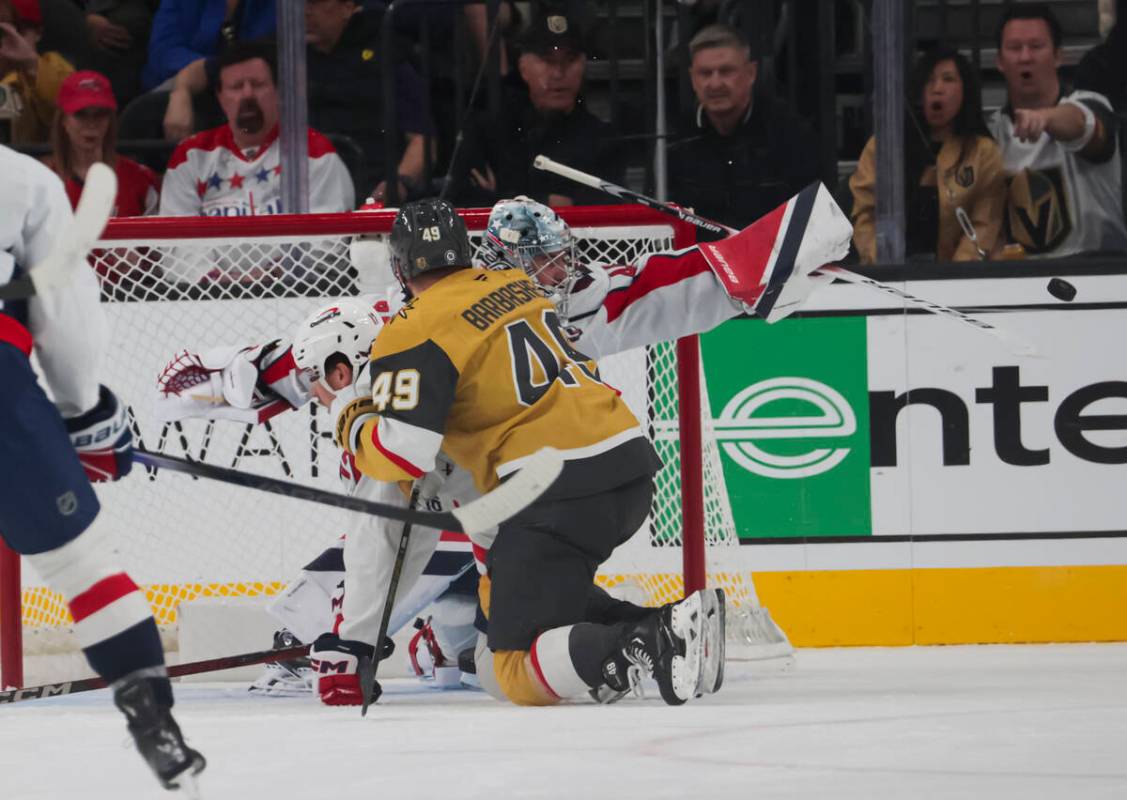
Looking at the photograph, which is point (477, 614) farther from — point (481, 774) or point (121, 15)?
point (121, 15)

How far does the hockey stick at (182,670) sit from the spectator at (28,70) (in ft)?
6.92

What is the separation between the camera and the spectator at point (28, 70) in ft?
16.7

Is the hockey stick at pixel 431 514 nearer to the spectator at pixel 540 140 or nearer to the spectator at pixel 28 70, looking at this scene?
the spectator at pixel 540 140

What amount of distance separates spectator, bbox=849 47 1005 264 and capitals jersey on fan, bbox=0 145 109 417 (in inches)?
99.6

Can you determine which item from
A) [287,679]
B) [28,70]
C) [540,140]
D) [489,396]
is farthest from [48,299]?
[28,70]

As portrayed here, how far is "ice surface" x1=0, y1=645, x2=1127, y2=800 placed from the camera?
2.31 meters

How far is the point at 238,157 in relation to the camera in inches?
184

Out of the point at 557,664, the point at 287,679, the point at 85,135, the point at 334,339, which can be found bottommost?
the point at 287,679

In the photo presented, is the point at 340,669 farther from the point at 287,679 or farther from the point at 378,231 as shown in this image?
the point at 378,231

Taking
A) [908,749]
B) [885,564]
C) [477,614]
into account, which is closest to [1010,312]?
[885,564]

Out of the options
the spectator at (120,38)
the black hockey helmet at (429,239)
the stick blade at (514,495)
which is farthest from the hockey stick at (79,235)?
the spectator at (120,38)

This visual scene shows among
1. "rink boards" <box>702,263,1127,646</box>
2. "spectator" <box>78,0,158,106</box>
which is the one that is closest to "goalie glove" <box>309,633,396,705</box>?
"rink boards" <box>702,263,1127,646</box>

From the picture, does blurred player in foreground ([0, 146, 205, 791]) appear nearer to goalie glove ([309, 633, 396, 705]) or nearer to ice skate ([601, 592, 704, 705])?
ice skate ([601, 592, 704, 705])

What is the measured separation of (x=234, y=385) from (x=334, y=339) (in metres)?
0.26
